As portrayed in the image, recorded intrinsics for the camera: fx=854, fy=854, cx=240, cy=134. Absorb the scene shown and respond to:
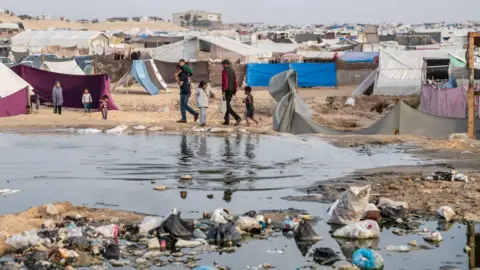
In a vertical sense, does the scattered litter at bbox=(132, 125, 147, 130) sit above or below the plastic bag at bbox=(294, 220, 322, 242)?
below

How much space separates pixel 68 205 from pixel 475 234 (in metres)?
4.94

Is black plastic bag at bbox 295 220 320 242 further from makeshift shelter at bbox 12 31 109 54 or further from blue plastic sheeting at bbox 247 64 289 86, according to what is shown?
makeshift shelter at bbox 12 31 109 54

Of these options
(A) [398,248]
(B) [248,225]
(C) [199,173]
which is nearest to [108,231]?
(B) [248,225]

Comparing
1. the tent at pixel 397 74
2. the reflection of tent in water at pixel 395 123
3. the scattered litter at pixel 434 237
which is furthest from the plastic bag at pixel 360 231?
the tent at pixel 397 74

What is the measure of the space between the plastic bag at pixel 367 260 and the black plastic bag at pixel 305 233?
1010mm

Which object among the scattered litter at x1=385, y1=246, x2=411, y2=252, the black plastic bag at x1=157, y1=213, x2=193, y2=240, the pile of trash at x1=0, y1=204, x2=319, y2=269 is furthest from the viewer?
the black plastic bag at x1=157, y1=213, x2=193, y2=240

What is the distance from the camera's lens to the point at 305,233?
30.7ft

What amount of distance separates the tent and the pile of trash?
27.1m

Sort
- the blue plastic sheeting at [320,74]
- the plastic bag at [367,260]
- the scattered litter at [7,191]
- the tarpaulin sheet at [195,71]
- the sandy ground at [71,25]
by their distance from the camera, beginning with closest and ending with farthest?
the plastic bag at [367,260] → the scattered litter at [7,191] → the tarpaulin sheet at [195,71] → the blue plastic sheeting at [320,74] → the sandy ground at [71,25]

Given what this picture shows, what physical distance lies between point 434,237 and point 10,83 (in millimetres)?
19910

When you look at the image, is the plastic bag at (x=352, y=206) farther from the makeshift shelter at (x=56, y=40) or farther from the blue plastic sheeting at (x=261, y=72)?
the makeshift shelter at (x=56, y=40)

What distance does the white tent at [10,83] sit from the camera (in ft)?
86.3

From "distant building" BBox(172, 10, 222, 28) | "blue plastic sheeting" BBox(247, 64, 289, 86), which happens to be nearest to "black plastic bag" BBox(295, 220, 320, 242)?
"blue plastic sheeting" BBox(247, 64, 289, 86)

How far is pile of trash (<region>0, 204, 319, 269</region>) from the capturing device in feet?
27.5
